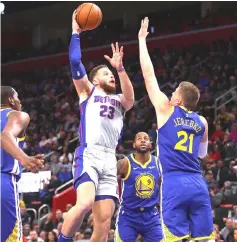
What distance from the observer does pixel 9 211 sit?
765cm

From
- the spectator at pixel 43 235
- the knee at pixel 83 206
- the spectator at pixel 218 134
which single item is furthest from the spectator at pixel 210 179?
the knee at pixel 83 206

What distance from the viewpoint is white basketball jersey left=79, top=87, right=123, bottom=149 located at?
8.77 metres

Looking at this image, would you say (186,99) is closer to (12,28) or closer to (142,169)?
(142,169)

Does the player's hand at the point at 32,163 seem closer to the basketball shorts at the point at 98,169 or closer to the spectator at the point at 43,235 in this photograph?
the basketball shorts at the point at 98,169

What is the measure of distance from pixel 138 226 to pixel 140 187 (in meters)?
0.57

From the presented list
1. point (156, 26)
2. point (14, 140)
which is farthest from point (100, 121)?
point (156, 26)

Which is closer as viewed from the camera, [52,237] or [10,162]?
[10,162]

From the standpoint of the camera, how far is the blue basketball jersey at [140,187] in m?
10.8

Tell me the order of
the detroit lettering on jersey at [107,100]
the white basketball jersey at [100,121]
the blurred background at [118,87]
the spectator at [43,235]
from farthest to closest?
the blurred background at [118,87]
the spectator at [43,235]
the detroit lettering on jersey at [107,100]
the white basketball jersey at [100,121]

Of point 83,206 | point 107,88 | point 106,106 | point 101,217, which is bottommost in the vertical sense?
point 101,217

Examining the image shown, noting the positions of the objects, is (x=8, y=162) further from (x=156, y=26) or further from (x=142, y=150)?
(x=156, y=26)

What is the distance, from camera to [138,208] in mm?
10805

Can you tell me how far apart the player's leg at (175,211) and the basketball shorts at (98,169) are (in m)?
0.74

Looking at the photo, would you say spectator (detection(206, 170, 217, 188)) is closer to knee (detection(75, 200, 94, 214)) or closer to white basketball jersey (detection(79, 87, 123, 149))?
white basketball jersey (detection(79, 87, 123, 149))
